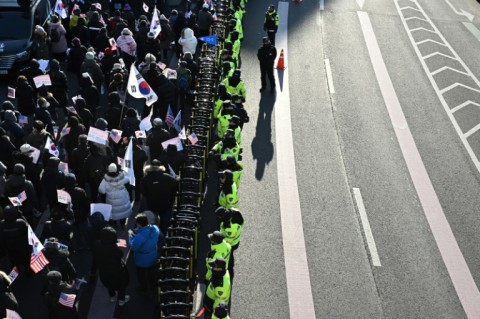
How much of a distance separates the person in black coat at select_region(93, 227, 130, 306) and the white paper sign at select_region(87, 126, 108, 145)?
2782mm

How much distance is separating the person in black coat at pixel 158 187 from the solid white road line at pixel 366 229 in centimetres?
441

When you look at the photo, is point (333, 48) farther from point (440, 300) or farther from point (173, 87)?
point (440, 300)

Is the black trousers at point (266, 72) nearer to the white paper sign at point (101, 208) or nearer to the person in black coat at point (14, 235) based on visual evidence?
the white paper sign at point (101, 208)

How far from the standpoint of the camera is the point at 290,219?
1553 cm

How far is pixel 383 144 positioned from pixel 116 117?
7.35 meters

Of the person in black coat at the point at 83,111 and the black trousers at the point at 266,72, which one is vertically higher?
the black trousers at the point at 266,72

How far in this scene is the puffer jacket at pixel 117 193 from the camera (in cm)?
1321

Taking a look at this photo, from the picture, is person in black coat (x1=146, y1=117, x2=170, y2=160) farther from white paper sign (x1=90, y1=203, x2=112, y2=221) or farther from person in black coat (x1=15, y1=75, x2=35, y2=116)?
person in black coat (x1=15, y1=75, x2=35, y2=116)

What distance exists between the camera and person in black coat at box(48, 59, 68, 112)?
17.0 metres

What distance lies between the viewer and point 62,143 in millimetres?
15453

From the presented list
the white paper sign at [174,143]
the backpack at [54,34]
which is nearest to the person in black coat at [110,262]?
the white paper sign at [174,143]

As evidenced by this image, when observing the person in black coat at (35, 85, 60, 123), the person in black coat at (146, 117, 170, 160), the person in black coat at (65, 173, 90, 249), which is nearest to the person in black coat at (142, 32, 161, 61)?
the person in black coat at (35, 85, 60, 123)

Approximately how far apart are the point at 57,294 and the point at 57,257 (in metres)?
0.85

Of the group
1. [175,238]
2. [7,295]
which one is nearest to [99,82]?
[175,238]
